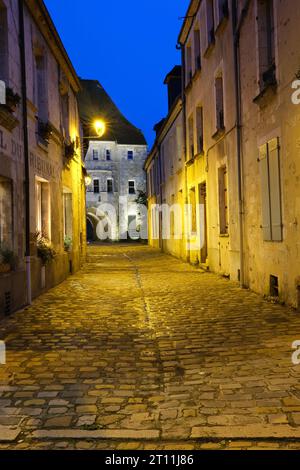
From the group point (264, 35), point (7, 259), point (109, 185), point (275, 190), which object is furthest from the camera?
point (109, 185)

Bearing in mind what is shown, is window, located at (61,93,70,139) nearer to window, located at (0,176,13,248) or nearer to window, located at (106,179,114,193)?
window, located at (0,176,13,248)

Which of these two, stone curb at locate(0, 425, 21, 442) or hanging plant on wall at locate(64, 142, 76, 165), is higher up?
hanging plant on wall at locate(64, 142, 76, 165)

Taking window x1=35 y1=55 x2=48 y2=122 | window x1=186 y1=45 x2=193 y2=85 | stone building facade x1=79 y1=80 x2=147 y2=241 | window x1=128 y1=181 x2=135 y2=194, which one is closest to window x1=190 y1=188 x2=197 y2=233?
window x1=186 y1=45 x2=193 y2=85

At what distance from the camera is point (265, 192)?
882cm

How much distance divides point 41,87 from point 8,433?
31.2 ft

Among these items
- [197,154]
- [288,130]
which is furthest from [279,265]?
[197,154]

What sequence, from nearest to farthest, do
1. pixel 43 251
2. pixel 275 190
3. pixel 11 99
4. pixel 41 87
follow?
pixel 11 99 → pixel 275 190 → pixel 43 251 → pixel 41 87

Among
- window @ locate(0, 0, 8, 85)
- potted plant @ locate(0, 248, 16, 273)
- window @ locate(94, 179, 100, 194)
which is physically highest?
window @ locate(94, 179, 100, 194)

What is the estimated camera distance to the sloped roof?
166 feet

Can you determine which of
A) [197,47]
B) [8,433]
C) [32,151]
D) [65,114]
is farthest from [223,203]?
[8,433]

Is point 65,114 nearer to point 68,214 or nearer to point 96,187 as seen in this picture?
point 68,214

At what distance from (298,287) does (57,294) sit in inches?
208

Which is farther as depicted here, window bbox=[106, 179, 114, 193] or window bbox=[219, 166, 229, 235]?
window bbox=[106, 179, 114, 193]

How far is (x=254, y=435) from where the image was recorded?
3250mm
